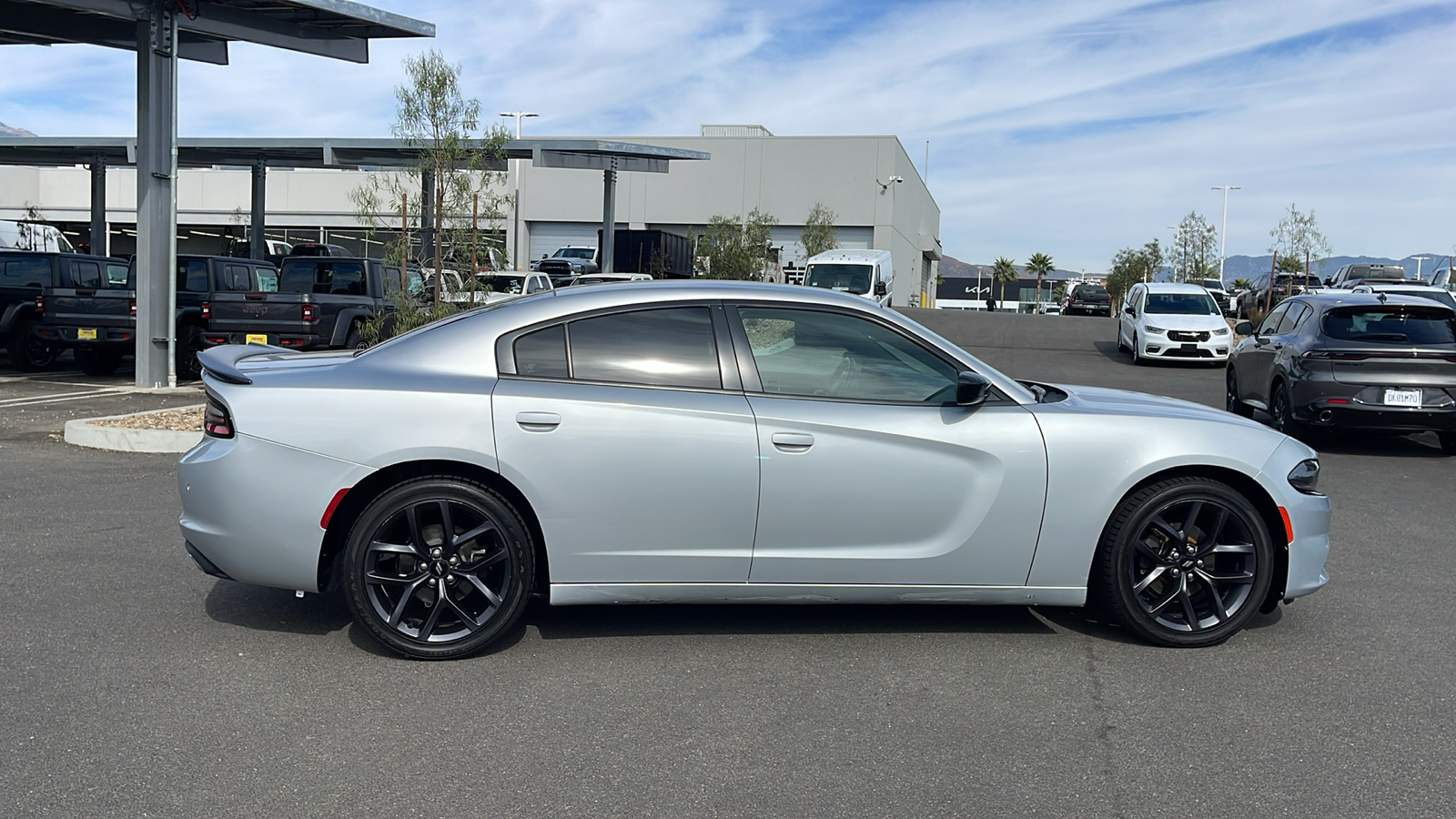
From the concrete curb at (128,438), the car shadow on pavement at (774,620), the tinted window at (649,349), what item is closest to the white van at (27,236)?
the concrete curb at (128,438)

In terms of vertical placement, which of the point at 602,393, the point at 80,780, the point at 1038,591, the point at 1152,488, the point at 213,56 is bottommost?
the point at 80,780

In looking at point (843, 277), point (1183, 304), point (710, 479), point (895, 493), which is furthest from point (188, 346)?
point (1183, 304)

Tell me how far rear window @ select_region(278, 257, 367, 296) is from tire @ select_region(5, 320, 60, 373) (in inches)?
150

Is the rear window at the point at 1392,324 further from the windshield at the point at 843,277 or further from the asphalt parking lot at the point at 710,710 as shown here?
the windshield at the point at 843,277

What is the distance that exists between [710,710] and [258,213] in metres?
34.7

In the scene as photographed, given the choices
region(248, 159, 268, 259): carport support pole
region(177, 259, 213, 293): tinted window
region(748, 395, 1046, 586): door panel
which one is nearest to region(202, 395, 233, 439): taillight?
region(748, 395, 1046, 586): door panel

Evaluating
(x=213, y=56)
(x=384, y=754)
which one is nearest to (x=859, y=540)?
(x=384, y=754)

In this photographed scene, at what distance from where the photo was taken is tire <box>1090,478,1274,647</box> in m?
4.93

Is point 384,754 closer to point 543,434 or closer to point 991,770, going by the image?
point 543,434

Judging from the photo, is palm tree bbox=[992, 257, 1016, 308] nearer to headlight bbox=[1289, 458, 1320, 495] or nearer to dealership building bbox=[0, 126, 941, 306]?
dealership building bbox=[0, 126, 941, 306]

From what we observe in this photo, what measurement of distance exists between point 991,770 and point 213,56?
18.1 metres

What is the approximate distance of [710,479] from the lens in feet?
15.4

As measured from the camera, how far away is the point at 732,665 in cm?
474

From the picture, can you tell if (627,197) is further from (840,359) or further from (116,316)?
(840,359)
